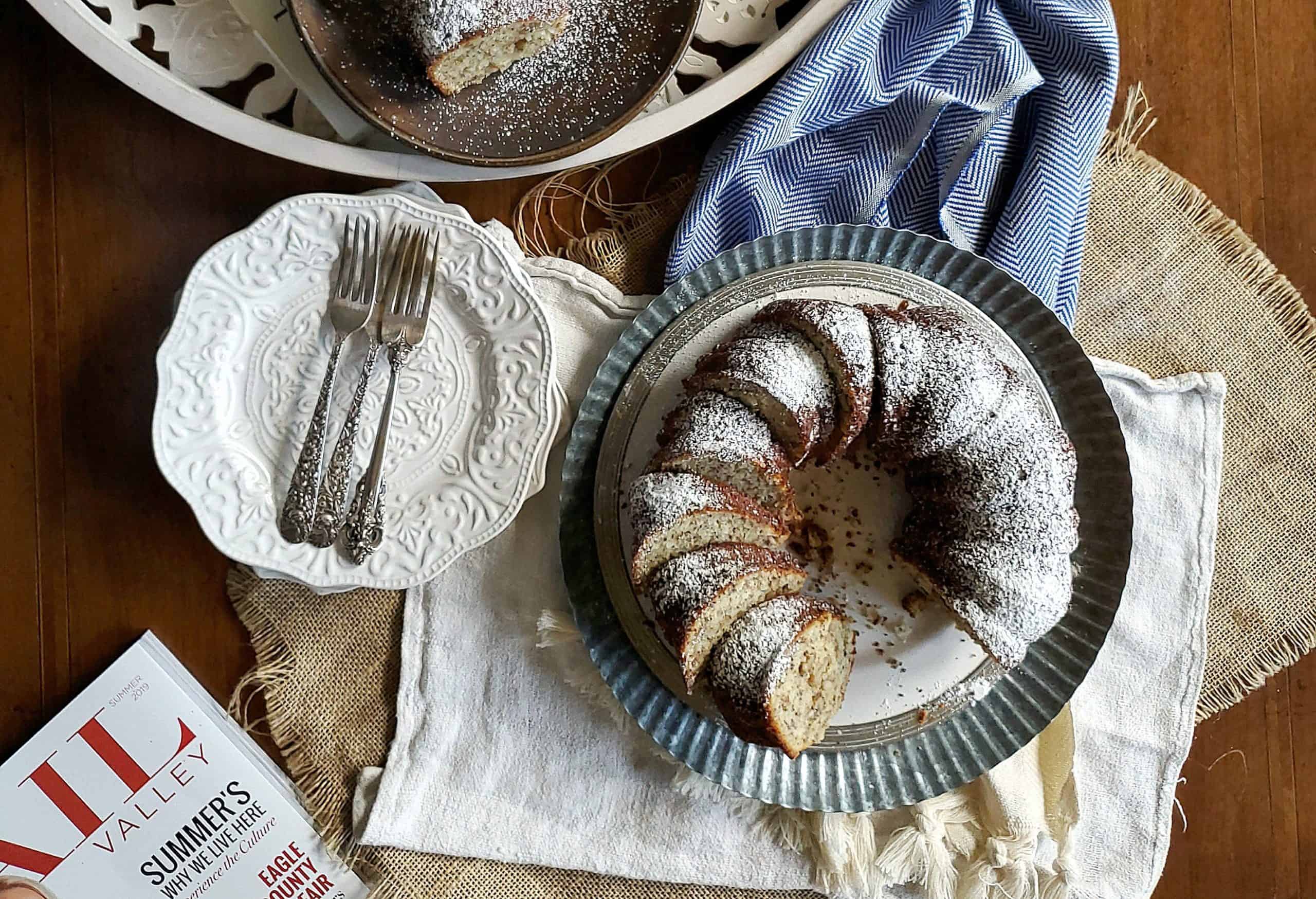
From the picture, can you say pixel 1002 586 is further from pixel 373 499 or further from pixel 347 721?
pixel 347 721

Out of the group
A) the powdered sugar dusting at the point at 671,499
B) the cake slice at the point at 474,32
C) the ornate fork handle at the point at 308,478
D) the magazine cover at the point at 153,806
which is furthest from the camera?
the magazine cover at the point at 153,806

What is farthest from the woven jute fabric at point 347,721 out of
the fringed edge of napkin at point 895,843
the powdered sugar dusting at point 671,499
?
the powdered sugar dusting at point 671,499

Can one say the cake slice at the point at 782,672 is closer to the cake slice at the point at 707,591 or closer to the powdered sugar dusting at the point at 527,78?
the cake slice at the point at 707,591

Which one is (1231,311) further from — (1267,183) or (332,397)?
(332,397)

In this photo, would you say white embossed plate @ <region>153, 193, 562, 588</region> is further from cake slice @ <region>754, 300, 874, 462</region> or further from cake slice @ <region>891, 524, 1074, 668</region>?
cake slice @ <region>891, 524, 1074, 668</region>

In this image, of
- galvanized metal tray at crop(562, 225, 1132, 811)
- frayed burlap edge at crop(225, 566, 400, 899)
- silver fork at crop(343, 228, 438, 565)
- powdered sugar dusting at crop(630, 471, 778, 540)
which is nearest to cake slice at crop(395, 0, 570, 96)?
silver fork at crop(343, 228, 438, 565)

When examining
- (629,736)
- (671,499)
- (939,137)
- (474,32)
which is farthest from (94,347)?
(939,137)
